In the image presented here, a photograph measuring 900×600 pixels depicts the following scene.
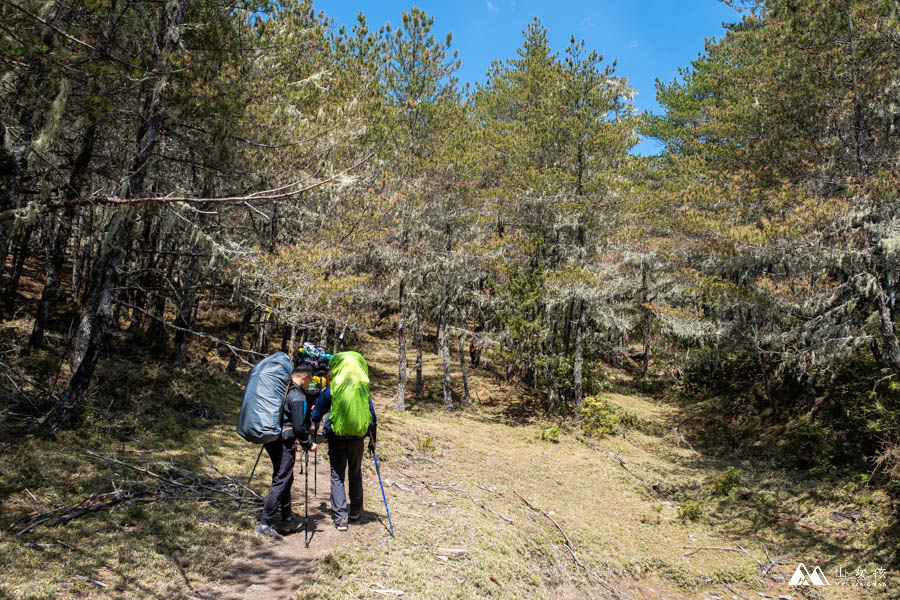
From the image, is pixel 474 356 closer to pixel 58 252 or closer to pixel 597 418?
pixel 597 418

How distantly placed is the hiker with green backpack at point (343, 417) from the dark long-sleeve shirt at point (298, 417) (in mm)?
276

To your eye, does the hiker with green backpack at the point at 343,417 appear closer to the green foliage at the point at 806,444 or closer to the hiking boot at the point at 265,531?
the hiking boot at the point at 265,531

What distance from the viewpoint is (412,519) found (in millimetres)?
6156

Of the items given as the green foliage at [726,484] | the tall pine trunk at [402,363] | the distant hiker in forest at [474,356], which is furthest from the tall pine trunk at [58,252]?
the distant hiker in forest at [474,356]

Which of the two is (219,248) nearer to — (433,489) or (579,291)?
(433,489)

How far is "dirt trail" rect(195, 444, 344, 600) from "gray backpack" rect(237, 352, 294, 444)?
1073 millimetres

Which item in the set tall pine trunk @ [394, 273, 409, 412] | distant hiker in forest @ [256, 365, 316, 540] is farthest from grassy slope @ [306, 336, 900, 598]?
tall pine trunk @ [394, 273, 409, 412]

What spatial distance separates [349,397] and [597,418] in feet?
42.0

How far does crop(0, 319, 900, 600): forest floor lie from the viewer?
4254 millimetres

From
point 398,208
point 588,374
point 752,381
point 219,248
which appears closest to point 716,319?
point 752,381

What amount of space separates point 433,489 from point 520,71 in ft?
62.3

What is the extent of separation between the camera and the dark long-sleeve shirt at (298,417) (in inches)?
196

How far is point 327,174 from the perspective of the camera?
31.4ft

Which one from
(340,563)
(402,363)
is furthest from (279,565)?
(402,363)
